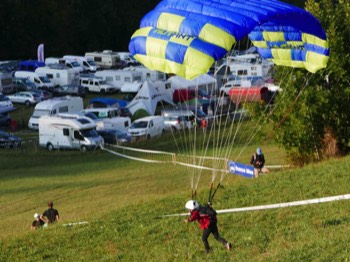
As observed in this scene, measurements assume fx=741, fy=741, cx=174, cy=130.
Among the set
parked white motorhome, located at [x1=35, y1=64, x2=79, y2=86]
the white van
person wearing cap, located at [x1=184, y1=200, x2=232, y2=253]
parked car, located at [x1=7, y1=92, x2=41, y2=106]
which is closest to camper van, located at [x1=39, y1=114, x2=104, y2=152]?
the white van

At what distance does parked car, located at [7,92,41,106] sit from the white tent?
769cm

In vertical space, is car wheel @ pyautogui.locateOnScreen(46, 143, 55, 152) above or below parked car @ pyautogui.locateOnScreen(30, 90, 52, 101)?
below

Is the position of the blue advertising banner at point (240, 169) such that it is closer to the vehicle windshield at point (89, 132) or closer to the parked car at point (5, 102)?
the vehicle windshield at point (89, 132)

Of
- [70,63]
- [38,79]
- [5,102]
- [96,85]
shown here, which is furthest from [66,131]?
[70,63]

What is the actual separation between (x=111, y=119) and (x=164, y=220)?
24096 mm

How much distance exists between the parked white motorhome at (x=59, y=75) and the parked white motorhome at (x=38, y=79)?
1.99ft

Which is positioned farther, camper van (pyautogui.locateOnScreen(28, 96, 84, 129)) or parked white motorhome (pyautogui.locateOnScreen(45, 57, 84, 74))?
parked white motorhome (pyautogui.locateOnScreen(45, 57, 84, 74))

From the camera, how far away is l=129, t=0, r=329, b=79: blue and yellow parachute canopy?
43.9 ft

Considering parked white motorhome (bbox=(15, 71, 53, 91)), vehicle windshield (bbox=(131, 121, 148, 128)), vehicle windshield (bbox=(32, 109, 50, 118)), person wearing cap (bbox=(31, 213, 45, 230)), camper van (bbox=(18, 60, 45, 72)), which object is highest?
camper van (bbox=(18, 60, 45, 72))

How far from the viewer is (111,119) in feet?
134

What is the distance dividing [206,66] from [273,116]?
1355cm

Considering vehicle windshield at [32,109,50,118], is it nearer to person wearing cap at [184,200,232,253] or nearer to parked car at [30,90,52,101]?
parked car at [30,90,52,101]

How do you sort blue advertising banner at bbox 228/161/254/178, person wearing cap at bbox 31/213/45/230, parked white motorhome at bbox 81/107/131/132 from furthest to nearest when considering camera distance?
parked white motorhome at bbox 81/107/131/132
blue advertising banner at bbox 228/161/254/178
person wearing cap at bbox 31/213/45/230

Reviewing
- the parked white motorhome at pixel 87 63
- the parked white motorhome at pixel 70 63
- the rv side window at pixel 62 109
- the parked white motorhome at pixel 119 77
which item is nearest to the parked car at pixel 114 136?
the rv side window at pixel 62 109
